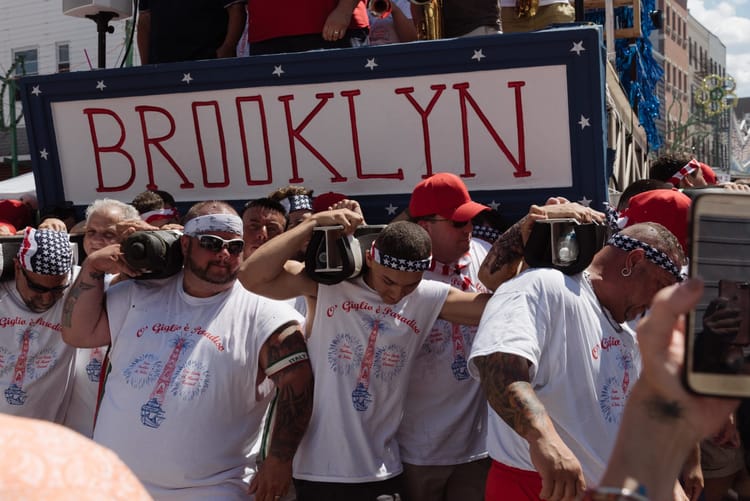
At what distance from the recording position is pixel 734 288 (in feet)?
4.37

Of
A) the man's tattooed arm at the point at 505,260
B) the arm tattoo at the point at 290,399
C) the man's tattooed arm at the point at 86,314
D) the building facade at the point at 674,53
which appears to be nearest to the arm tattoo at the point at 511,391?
the man's tattooed arm at the point at 505,260

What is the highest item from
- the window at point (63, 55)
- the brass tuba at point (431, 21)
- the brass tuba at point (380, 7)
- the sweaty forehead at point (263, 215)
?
the window at point (63, 55)

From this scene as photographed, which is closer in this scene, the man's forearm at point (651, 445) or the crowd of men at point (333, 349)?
the man's forearm at point (651, 445)

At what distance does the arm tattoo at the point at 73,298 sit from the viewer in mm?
3843

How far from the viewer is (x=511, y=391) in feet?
9.36

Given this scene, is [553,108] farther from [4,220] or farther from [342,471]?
[4,220]

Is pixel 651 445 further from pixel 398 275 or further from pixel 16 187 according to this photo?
pixel 16 187

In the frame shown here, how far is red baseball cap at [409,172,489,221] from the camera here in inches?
162

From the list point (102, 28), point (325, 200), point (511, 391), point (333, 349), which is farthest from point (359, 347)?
point (102, 28)

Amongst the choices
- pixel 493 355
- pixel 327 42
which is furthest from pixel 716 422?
pixel 327 42

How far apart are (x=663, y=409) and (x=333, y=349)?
2.42 meters

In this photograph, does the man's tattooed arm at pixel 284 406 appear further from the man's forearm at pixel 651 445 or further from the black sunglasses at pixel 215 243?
the man's forearm at pixel 651 445

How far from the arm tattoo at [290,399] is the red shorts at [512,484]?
746mm

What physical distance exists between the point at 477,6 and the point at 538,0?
111cm
